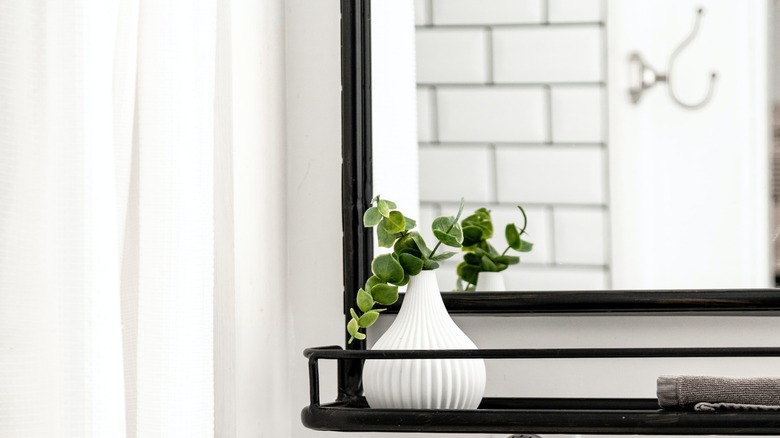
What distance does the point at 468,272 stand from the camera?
866 millimetres

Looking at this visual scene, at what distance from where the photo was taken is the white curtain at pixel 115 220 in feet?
1.47

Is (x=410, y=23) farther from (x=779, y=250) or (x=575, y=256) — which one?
(x=779, y=250)

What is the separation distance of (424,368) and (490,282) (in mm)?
142

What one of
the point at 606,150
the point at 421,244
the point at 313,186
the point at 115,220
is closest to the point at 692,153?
the point at 606,150

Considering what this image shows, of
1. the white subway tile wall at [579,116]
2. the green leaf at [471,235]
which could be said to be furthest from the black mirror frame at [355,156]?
the white subway tile wall at [579,116]

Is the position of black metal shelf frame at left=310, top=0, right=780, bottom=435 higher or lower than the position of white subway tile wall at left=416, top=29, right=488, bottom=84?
lower

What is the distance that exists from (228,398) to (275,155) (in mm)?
277

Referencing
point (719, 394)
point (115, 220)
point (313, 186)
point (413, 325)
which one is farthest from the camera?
point (313, 186)

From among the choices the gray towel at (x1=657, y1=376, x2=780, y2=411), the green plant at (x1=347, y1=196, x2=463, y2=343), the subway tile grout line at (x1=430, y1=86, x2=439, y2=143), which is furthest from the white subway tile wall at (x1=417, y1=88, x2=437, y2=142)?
the gray towel at (x1=657, y1=376, x2=780, y2=411)

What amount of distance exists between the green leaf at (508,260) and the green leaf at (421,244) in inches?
3.5

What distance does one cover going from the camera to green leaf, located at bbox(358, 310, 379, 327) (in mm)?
814

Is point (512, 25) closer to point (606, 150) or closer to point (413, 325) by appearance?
point (606, 150)

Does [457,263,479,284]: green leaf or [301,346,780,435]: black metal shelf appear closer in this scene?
[301,346,780,435]: black metal shelf

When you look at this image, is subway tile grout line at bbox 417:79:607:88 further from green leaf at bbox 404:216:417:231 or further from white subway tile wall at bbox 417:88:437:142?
green leaf at bbox 404:216:417:231
